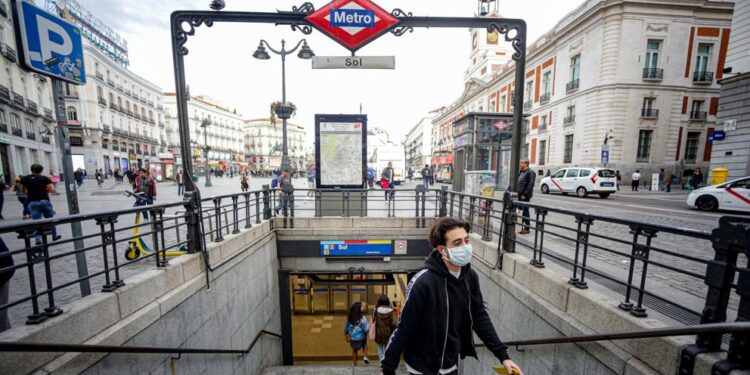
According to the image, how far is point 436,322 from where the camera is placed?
6.96 feet

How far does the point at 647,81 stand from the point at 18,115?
5147cm

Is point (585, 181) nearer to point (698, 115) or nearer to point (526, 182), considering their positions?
point (526, 182)

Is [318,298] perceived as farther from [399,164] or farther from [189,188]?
[399,164]

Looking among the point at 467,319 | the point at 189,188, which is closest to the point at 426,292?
the point at 467,319

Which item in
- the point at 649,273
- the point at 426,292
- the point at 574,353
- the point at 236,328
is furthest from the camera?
the point at 236,328

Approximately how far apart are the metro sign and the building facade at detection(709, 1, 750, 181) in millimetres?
19337

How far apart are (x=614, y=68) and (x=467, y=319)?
29.5 metres

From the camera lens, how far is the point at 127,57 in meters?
46.0

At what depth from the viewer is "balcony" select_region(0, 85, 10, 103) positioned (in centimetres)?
2023

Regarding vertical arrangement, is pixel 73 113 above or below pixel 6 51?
below

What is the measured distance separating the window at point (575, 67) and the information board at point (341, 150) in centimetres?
2685

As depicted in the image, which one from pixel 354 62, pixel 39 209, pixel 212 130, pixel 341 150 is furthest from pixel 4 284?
pixel 212 130

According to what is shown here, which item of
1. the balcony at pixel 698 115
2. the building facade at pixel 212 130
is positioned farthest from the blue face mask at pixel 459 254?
the building facade at pixel 212 130

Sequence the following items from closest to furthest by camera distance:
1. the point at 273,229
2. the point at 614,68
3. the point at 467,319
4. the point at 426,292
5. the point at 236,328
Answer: the point at 426,292 → the point at 467,319 → the point at 236,328 → the point at 273,229 → the point at 614,68
